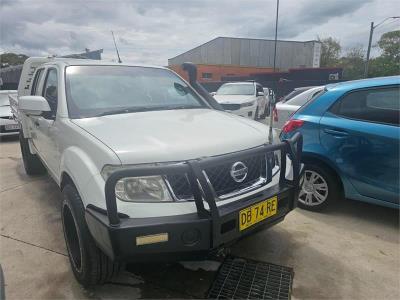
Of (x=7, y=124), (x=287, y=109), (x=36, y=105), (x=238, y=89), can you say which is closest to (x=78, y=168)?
(x=36, y=105)

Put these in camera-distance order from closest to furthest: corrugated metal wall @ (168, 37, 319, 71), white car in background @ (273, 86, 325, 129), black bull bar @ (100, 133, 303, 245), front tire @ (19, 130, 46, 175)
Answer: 1. black bull bar @ (100, 133, 303, 245)
2. front tire @ (19, 130, 46, 175)
3. white car in background @ (273, 86, 325, 129)
4. corrugated metal wall @ (168, 37, 319, 71)

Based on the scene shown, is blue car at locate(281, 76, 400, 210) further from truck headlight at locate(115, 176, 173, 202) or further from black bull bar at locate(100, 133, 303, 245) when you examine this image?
truck headlight at locate(115, 176, 173, 202)

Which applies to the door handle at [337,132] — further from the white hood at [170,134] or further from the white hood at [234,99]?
the white hood at [234,99]

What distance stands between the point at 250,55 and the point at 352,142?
3895cm

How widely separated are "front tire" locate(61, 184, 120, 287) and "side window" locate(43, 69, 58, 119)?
105 cm

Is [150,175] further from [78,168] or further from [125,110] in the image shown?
[125,110]

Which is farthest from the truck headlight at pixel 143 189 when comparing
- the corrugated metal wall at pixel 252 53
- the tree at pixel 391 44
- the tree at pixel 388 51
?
the tree at pixel 391 44

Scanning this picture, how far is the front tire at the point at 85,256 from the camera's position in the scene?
2.31m

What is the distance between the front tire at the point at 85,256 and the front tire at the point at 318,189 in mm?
2349

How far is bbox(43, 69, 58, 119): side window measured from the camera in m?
3.31

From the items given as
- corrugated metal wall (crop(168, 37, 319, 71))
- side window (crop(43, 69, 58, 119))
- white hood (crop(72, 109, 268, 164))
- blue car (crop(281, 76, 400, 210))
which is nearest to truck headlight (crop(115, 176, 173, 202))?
white hood (crop(72, 109, 268, 164))

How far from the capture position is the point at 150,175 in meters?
1.97

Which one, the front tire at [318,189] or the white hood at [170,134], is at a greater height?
the white hood at [170,134]

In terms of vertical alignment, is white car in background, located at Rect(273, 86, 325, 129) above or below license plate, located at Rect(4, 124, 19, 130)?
above
